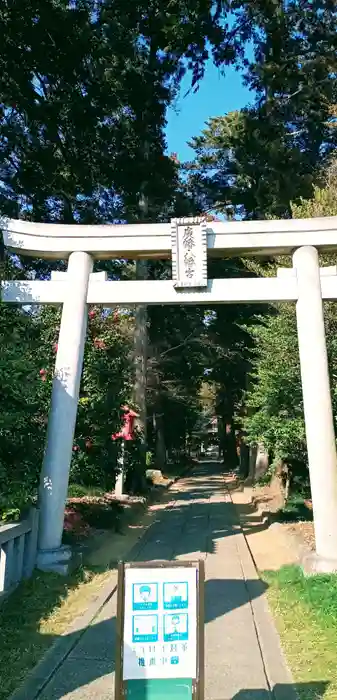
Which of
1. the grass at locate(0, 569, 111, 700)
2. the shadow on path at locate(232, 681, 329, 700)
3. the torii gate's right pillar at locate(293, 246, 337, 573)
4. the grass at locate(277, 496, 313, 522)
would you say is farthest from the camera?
the grass at locate(277, 496, 313, 522)

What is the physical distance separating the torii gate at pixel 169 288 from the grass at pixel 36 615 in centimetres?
54

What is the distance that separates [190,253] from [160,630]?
5479 millimetres

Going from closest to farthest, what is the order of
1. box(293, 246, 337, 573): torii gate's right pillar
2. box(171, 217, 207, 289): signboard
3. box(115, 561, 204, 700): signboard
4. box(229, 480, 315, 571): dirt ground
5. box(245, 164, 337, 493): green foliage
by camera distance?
box(115, 561, 204, 700): signboard, box(293, 246, 337, 573): torii gate's right pillar, box(171, 217, 207, 289): signboard, box(229, 480, 315, 571): dirt ground, box(245, 164, 337, 493): green foliage

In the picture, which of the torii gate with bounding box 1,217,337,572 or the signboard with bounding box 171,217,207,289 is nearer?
the torii gate with bounding box 1,217,337,572

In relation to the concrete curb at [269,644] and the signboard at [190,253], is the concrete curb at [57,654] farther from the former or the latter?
the signboard at [190,253]

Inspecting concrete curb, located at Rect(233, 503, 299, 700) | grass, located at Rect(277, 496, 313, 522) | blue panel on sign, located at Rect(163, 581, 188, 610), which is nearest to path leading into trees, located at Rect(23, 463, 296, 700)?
concrete curb, located at Rect(233, 503, 299, 700)

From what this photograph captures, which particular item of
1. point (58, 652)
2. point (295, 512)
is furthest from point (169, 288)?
point (295, 512)

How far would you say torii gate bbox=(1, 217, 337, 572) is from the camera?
7.32 metres

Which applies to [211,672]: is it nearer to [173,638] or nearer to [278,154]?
[173,638]

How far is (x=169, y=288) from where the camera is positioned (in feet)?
25.7

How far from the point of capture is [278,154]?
599 inches

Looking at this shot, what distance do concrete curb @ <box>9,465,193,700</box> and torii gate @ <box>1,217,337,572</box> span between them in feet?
4.28

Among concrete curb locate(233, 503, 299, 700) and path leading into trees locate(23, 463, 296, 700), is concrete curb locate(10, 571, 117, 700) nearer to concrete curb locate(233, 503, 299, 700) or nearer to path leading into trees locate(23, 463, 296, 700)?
path leading into trees locate(23, 463, 296, 700)

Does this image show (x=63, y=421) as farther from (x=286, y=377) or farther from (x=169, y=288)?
(x=286, y=377)
